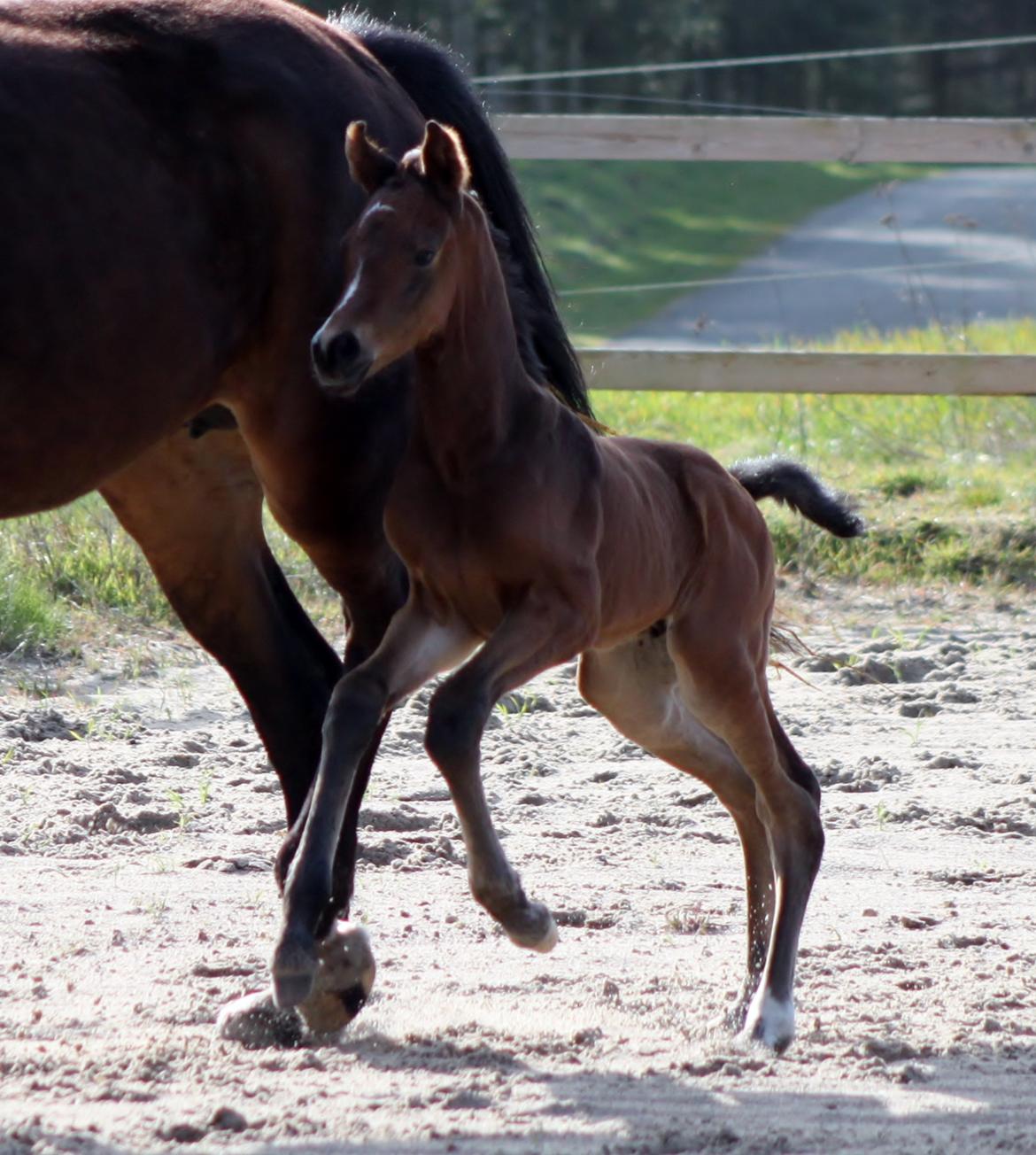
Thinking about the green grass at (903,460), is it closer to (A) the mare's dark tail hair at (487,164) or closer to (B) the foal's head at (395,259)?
(A) the mare's dark tail hair at (487,164)

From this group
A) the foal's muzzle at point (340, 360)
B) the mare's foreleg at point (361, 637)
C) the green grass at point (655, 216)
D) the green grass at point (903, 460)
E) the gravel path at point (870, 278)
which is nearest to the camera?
the foal's muzzle at point (340, 360)

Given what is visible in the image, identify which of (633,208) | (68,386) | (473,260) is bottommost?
(633,208)

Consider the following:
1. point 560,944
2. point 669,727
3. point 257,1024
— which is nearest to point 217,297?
point 669,727

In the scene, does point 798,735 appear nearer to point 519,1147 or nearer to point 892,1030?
point 892,1030

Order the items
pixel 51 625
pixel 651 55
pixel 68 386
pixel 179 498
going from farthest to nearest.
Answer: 1. pixel 651 55
2. pixel 51 625
3. pixel 179 498
4. pixel 68 386

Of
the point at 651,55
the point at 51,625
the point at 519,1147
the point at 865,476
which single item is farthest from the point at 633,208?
the point at 519,1147

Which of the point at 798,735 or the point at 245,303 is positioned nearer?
the point at 245,303

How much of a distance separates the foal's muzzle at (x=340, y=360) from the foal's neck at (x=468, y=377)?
33cm

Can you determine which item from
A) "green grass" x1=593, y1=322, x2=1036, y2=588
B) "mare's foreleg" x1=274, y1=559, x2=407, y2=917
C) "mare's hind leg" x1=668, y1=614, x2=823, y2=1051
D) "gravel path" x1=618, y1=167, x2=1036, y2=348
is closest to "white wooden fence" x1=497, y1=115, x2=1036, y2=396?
"green grass" x1=593, y1=322, x2=1036, y2=588

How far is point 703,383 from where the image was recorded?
25.5 feet

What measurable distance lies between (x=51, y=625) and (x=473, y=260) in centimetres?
368

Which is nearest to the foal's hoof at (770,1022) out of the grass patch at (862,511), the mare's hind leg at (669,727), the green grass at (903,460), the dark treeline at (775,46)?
the mare's hind leg at (669,727)

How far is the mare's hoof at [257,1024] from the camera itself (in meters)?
3.36

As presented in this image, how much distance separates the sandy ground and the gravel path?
858cm
